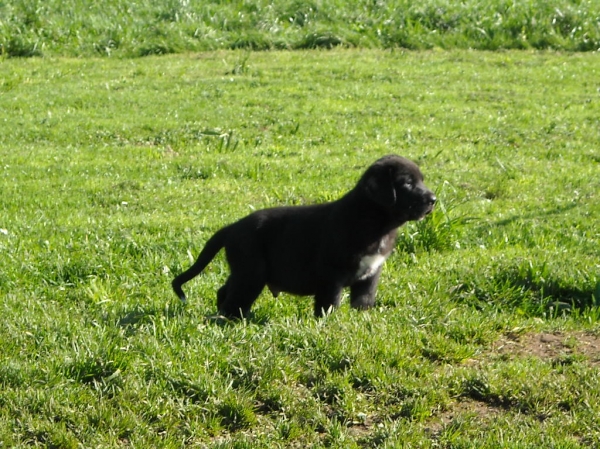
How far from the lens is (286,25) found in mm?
22516

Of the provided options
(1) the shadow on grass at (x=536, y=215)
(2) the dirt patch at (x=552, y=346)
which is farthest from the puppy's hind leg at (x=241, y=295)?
(1) the shadow on grass at (x=536, y=215)

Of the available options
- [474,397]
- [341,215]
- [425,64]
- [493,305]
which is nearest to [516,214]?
[493,305]

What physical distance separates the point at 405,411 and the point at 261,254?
2.00 m

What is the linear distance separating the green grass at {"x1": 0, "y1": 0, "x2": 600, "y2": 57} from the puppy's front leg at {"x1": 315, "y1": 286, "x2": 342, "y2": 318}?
15770 millimetres

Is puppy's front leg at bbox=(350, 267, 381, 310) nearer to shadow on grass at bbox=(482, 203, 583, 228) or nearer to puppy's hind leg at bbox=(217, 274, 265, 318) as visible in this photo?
puppy's hind leg at bbox=(217, 274, 265, 318)

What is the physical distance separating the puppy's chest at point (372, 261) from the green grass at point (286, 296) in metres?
0.32

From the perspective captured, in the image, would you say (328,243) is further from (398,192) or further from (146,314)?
(146,314)

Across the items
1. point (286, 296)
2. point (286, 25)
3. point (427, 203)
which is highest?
point (427, 203)

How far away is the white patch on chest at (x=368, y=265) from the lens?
633 cm

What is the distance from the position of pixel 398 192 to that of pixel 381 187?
0.43ft

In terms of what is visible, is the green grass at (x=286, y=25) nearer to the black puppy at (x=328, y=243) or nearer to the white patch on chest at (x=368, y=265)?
the black puppy at (x=328, y=243)

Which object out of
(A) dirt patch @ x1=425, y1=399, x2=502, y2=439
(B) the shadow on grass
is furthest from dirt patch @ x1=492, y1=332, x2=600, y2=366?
(B) the shadow on grass

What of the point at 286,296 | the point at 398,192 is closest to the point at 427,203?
the point at 398,192

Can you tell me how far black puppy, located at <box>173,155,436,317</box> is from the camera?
6312 mm
